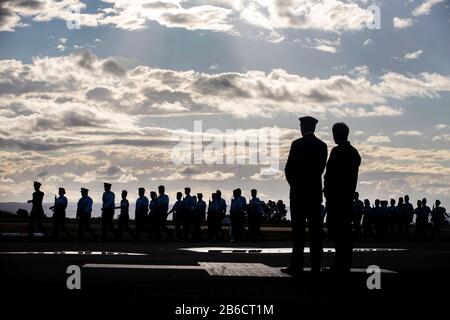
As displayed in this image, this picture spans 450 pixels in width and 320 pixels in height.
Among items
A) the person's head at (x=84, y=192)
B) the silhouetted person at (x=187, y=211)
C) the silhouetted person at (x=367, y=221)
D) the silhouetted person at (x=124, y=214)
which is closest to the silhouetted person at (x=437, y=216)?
the silhouetted person at (x=367, y=221)

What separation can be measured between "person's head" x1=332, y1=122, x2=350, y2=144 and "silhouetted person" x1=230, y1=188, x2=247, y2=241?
20720 mm

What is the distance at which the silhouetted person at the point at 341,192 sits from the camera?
10.9m

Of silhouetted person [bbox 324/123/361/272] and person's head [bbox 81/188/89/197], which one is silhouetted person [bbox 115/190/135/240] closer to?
person's head [bbox 81/188/89/197]

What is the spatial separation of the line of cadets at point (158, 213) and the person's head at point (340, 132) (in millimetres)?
18436

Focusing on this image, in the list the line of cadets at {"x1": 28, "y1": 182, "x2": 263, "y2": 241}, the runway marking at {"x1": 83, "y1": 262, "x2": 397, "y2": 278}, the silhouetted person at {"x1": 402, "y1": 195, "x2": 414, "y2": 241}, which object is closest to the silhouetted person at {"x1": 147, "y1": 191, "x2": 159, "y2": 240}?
the line of cadets at {"x1": 28, "y1": 182, "x2": 263, "y2": 241}

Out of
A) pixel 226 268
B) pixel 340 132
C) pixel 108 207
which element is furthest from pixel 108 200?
pixel 340 132

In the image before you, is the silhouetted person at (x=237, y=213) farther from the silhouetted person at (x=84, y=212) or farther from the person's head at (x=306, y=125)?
the person's head at (x=306, y=125)

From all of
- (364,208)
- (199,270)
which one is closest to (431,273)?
(199,270)

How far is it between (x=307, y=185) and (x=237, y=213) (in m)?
20.4

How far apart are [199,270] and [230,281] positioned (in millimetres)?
2135

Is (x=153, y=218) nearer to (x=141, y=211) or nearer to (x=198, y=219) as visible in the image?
(x=141, y=211)

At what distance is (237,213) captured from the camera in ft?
104

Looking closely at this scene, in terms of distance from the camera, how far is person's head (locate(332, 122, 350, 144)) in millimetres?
11156
